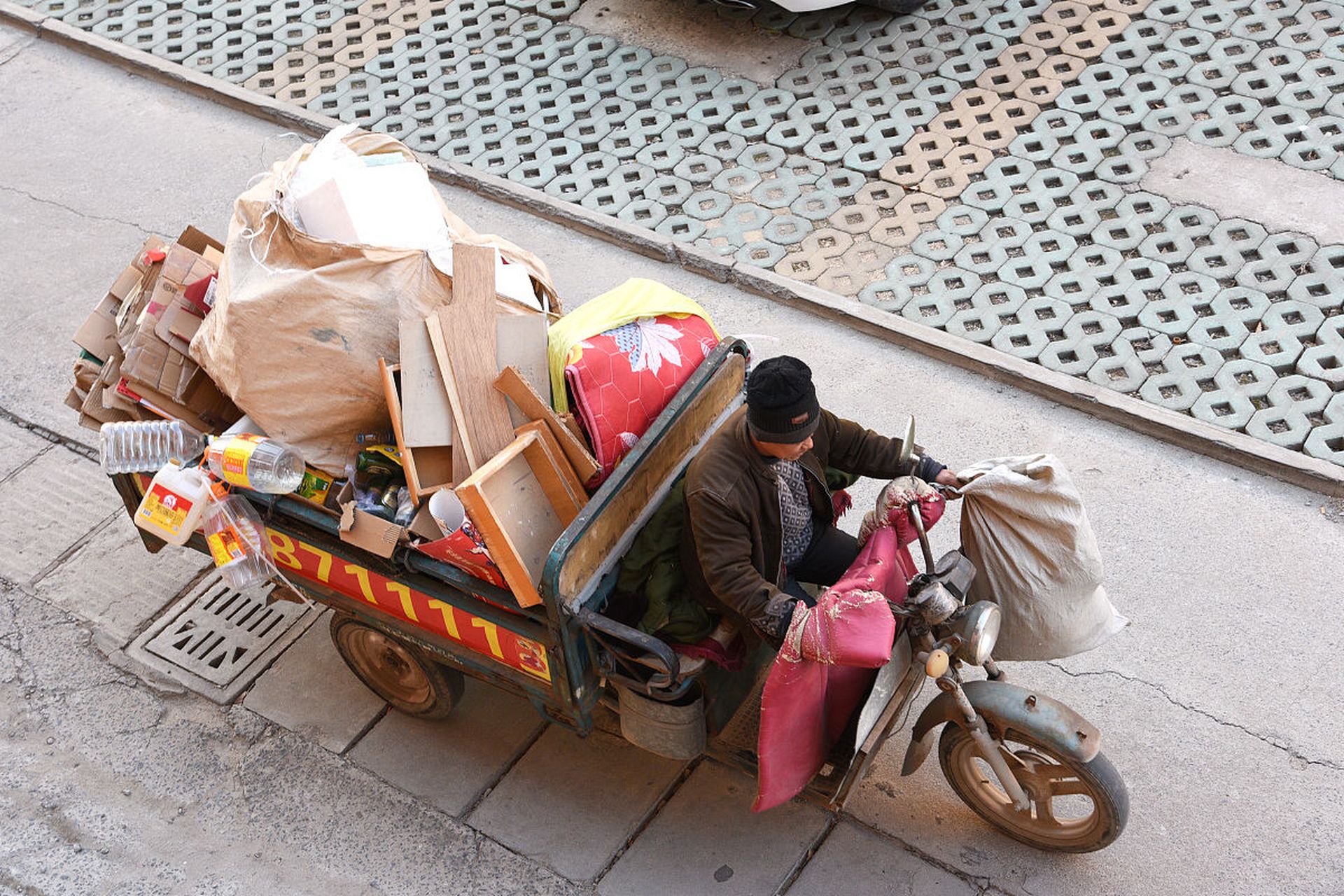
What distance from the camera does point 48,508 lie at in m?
5.38

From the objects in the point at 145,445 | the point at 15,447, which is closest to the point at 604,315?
the point at 145,445

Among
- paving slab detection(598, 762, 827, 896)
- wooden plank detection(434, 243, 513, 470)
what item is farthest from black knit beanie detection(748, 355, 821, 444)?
paving slab detection(598, 762, 827, 896)

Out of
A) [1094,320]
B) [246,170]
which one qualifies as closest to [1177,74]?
[1094,320]

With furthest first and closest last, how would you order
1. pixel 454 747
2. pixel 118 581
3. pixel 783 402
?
pixel 118 581, pixel 454 747, pixel 783 402

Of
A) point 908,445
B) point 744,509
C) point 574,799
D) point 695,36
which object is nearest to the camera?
point 744,509

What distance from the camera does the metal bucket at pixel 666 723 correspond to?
11.9 ft

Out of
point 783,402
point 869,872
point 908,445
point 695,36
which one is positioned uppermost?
point 783,402

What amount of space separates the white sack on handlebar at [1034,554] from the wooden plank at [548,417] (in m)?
1.06

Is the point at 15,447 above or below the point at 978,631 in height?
below

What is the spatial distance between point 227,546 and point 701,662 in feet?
4.90

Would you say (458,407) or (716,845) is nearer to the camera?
(458,407)

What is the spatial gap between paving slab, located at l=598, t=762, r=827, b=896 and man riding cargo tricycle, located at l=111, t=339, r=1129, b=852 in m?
0.27

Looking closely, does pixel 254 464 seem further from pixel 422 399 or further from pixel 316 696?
pixel 316 696

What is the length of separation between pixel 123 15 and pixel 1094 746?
7212 mm
